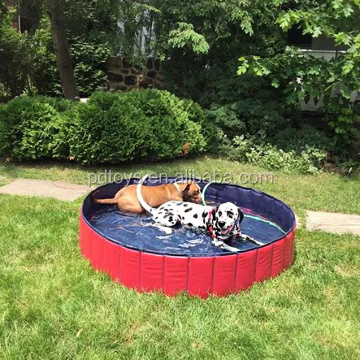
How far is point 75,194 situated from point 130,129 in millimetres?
1749

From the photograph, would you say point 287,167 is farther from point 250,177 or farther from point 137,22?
point 137,22

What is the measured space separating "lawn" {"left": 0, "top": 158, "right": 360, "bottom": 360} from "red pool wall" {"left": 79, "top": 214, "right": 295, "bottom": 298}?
0.09m

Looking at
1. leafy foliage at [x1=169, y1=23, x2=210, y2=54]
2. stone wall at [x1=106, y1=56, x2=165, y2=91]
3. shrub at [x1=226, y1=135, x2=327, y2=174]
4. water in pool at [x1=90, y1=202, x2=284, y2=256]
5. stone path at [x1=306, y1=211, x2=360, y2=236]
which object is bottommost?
stone path at [x1=306, y1=211, x2=360, y2=236]

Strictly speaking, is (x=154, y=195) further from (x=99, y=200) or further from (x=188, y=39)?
(x=188, y=39)

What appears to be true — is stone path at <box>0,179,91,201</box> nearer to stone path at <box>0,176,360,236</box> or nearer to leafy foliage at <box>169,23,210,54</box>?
stone path at <box>0,176,360,236</box>

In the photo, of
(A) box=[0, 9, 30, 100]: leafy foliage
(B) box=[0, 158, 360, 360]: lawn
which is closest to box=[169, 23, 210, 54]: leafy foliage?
(B) box=[0, 158, 360, 360]: lawn

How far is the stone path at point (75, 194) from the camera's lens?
5574 millimetres

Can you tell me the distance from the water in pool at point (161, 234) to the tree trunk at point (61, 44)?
18.1 feet

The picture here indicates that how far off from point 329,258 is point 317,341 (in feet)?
5.21

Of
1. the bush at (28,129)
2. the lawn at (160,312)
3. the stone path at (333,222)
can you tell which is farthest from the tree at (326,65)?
the lawn at (160,312)

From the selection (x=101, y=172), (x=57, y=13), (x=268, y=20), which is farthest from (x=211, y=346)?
(x=57, y=13)

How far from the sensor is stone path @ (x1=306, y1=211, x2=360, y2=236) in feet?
18.0

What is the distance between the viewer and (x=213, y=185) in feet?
20.2

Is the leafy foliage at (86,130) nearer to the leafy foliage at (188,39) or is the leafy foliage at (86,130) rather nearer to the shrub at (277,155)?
the leafy foliage at (188,39)
